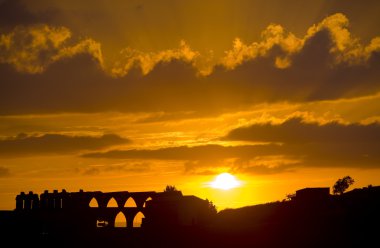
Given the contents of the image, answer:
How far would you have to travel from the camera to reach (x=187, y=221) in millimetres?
71625

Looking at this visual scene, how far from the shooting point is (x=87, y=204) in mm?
76688

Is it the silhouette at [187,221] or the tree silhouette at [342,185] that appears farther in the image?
the tree silhouette at [342,185]

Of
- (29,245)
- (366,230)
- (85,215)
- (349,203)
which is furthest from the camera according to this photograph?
(85,215)

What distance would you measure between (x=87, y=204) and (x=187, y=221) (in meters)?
12.0

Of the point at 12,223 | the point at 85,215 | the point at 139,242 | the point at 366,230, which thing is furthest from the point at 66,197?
the point at 366,230

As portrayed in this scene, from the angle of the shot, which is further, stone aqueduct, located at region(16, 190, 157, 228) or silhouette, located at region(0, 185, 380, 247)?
stone aqueduct, located at region(16, 190, 157, 228)

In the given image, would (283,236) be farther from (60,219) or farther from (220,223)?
(60,219)

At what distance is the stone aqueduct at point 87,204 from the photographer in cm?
7444

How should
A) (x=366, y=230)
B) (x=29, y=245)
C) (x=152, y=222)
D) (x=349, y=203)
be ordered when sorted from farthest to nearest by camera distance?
(x=152, y=222) → (x=29, y=245) → (x=349, y=203) → (x=366, y=230)

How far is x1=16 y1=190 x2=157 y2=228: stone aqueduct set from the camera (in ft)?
244

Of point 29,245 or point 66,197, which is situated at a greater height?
point 66,197

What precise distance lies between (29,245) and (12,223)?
410 cm

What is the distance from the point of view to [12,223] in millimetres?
67000

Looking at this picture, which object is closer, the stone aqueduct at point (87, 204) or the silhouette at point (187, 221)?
the silhouette at point (187, 221)
